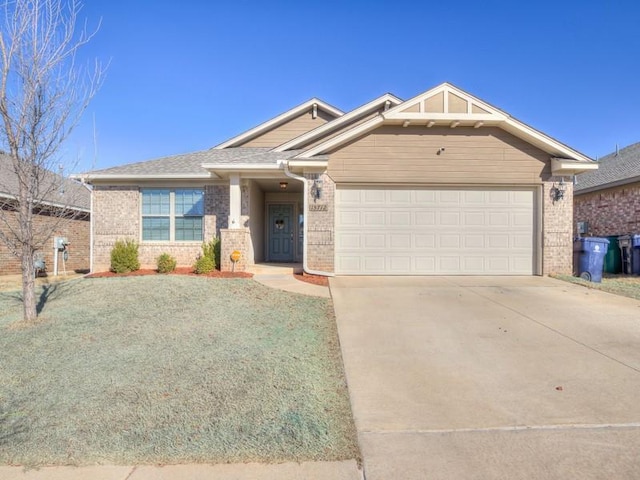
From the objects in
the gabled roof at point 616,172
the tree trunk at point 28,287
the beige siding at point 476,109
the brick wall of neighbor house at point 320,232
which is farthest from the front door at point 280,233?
the gabled roof at point 616,172

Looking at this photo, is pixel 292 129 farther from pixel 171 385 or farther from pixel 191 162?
pixel 171 385

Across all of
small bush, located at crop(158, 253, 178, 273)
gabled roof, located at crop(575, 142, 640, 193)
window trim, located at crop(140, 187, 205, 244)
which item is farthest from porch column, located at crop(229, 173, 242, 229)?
gabled roof, located at crop(575, 142, 640, 193)

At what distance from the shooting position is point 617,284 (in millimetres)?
9906

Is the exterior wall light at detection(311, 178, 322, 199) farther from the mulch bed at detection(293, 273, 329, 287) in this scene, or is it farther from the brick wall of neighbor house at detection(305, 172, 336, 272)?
the mulch bed at detection(293, 273, 329, 287)

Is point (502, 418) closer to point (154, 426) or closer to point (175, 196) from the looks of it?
point (154, 426)

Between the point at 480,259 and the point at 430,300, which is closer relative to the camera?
the point at 430,300

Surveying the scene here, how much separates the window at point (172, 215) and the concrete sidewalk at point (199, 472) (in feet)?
32.3

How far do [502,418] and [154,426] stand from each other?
2.88m

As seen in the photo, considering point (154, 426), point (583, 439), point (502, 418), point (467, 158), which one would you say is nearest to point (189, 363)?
point (154, 426)

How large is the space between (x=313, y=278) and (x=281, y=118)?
7.31 meters

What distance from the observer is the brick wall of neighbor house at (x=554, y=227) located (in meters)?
10.5

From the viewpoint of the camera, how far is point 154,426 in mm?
3078

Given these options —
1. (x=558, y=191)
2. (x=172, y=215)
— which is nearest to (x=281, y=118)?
(x=172, y=215)

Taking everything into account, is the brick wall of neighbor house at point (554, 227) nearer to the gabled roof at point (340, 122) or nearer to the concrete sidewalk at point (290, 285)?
the gabled roof at point (340, 122)
